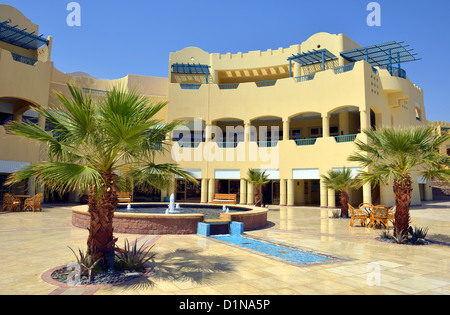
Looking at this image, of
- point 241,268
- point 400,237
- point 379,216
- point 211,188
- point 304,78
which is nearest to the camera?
Result: point 241,268

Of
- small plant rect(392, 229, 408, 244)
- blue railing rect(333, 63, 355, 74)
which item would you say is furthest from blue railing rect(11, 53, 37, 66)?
small plant rect(392, 229, 408, 244)

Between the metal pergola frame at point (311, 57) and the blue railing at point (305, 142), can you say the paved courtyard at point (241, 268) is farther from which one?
the metal pergola frame at point (311, 57)

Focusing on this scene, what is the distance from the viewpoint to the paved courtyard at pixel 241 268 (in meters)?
5.16

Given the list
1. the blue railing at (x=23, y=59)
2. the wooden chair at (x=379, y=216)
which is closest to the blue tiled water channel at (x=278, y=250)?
the wooden chair at (x=379, y=216)

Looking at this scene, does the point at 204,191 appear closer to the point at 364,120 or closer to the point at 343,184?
the point at 343,184

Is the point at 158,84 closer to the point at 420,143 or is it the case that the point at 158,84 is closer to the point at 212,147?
the point at 212,147

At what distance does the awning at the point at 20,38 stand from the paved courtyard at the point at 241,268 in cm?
2075

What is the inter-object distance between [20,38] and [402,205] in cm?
3047

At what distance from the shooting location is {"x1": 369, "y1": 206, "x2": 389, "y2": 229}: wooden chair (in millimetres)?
12711

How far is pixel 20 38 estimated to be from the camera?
84.7 ft

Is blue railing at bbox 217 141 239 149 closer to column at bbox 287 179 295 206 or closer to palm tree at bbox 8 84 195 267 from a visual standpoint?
column at bbox 287 179 295 206

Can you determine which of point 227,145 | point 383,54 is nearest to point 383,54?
point 383,54

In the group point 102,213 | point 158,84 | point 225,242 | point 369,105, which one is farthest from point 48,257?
point 158,84

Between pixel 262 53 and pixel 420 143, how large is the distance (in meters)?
24.5
